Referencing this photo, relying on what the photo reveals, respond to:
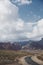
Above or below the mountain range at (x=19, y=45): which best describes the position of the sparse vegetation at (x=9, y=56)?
below

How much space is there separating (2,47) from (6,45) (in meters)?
0.77

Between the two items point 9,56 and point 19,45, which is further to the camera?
point 19,45

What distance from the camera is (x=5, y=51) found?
22047mm

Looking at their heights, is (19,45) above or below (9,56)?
above

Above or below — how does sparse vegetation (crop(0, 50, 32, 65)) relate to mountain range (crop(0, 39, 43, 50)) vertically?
below

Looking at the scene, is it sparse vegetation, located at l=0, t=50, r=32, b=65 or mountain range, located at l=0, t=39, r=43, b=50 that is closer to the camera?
sparse vegetation, located at l=0, t=50, r=32, b=65

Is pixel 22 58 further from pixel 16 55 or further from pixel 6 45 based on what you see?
pixel 6 45

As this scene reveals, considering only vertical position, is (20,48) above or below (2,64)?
above

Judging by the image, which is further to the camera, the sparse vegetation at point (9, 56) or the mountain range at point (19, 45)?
the mountain range at point (19, 45)

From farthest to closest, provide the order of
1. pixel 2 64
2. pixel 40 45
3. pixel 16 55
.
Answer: pixel 40 45
pixel 16 55
pixel 2 64

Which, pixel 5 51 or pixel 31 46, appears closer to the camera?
pixel 5 51

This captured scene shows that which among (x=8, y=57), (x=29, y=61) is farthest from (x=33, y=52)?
(x=8, y=57)

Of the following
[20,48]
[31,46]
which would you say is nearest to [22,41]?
[20,48]

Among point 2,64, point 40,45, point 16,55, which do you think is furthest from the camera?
point 40,45
